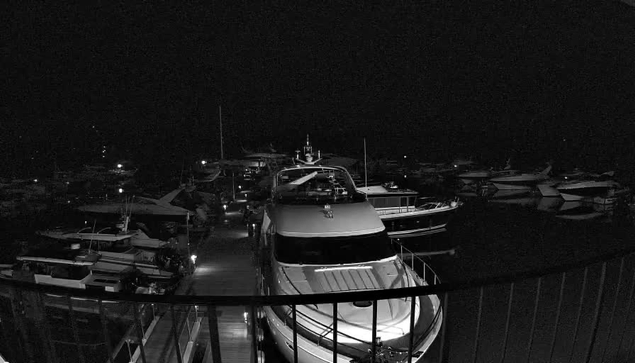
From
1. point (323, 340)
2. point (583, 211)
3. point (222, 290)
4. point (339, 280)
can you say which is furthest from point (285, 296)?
point (583, 211)

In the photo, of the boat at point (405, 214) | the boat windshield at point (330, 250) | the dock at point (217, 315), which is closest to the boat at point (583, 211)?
the boat at point (405, 214)

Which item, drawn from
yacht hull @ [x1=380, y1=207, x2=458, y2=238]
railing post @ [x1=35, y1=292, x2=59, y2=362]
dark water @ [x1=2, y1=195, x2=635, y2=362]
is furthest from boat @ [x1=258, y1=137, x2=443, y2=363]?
yacht hull @ [x1=380, y1=207, x2=458, y2=238]

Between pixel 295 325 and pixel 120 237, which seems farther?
pixel 120 237

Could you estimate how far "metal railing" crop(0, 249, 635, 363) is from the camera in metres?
1.83

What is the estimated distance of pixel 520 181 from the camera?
3831 cm

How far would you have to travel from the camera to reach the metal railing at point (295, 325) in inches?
72.1

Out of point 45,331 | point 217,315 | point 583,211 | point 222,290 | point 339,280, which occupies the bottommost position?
point 583,211

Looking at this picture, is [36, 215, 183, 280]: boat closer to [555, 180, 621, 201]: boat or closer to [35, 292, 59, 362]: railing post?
[35, 292, 59, 362]: railing post

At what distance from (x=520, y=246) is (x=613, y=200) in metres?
15.8

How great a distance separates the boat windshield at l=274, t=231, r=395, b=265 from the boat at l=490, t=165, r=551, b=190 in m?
37.6

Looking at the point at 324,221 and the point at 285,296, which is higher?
the point at 285,296

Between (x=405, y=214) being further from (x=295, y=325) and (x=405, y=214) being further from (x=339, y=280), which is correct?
(x=295, y=325)

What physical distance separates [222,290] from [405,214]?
1115 centimetres

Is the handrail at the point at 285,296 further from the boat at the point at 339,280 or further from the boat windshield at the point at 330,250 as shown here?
the boat windshield at the point at 330,250
